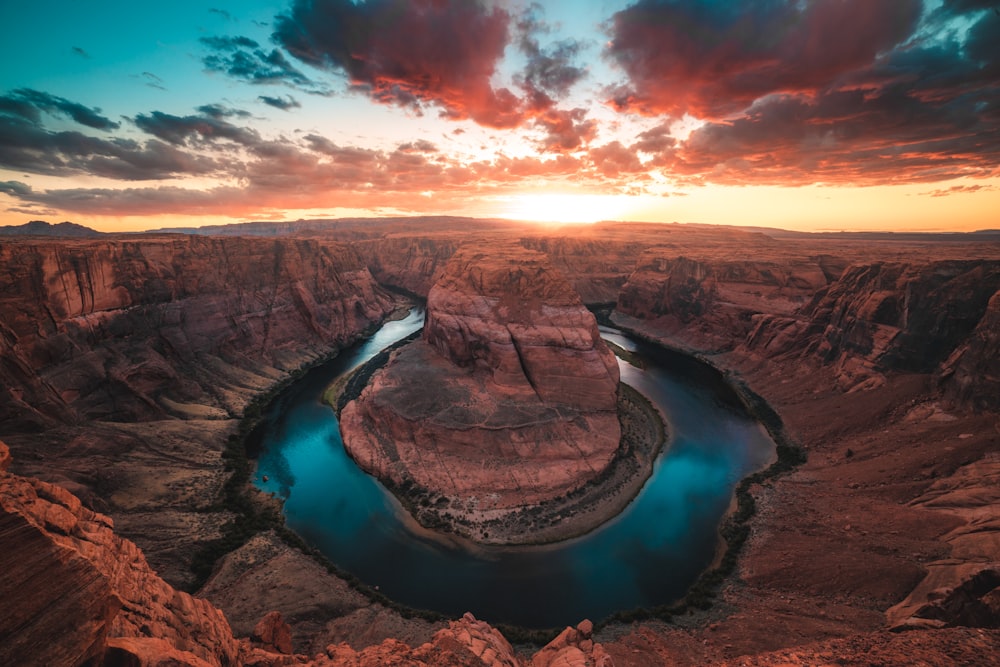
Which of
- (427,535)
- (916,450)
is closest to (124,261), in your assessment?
(427,535)

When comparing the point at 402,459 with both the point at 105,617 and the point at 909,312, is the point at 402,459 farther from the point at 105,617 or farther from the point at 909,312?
the point at 909,312

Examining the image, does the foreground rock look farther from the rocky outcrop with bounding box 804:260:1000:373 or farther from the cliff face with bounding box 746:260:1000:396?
the rocky outcrop with bounding box 804:260:1000:373

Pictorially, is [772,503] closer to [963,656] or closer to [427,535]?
[963,656]

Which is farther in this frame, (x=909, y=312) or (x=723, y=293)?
(x=723, y=293)

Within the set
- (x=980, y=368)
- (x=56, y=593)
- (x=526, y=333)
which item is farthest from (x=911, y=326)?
(x=56, y=593)

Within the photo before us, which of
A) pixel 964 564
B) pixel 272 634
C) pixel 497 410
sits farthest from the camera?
pixel 497 410

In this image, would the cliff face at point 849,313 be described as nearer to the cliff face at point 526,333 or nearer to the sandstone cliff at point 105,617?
the cliff face at point 526,333
